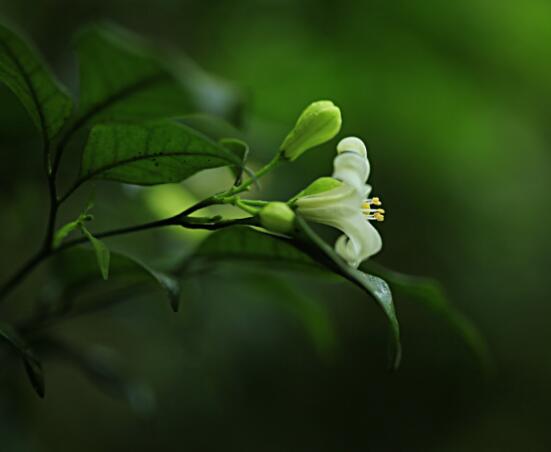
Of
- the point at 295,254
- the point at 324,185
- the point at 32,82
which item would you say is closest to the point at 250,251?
the point at 295,254

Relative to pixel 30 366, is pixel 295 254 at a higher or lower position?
higher

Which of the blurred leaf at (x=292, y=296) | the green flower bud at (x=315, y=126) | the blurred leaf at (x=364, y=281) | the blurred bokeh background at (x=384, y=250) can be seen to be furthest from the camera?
the blurred bokeh background at (x=384, y=250)

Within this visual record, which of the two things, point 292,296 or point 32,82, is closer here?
point 32,82

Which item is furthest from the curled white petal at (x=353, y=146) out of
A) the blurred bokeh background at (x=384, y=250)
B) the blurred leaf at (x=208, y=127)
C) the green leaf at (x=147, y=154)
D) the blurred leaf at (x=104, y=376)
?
the blurred bokeh background at (x=384, y=250)

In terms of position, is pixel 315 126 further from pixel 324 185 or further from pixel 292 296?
pixel 292 296

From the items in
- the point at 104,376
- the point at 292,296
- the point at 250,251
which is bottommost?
the point at 104,376

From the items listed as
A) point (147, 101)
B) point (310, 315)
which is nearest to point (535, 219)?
point (310, 315)

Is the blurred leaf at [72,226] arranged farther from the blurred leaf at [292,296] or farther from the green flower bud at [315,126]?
the blurred leaf at [292,296]
